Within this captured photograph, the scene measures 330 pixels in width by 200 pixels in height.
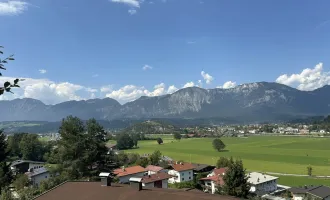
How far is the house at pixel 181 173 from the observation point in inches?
2486

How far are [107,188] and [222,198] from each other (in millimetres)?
6026

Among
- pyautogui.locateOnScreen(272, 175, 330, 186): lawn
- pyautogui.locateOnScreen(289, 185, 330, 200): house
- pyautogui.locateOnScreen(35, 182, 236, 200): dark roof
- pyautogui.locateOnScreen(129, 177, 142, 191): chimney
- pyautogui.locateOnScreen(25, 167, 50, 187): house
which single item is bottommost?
pyautogui.locateOnScreen(272, 175, 330, 186): lawn

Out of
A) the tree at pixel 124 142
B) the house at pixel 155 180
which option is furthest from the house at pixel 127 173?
the tree at pixel 124 142

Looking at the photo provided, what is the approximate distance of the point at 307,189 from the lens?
47.4m

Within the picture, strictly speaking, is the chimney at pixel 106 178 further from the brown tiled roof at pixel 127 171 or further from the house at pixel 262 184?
the house at pixel 262 184

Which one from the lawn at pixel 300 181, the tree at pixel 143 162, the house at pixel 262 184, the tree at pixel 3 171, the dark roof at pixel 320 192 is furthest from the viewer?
the tree at pixel 143 162

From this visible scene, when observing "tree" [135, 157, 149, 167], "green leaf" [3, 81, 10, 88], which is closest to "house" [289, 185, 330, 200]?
"tree" [135, 157, 149, 167]

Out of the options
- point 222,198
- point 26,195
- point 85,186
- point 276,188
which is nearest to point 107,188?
point 85,186

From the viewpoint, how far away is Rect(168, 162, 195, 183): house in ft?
207

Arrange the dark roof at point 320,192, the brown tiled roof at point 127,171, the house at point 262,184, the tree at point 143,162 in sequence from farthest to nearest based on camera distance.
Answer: the tree at point 143,162 < the brown tiled roof at point 127,171 < the house at point 262,184 < the dark roof at point 320,192

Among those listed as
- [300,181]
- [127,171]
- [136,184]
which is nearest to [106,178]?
[136,184]

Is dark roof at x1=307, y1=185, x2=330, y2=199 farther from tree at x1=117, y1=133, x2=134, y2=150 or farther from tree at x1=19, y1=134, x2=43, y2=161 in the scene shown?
tree at x1=117, y1=133, x2=134, y2=150

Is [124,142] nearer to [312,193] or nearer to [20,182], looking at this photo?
[20,182]

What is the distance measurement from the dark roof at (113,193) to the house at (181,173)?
45.5 meters
